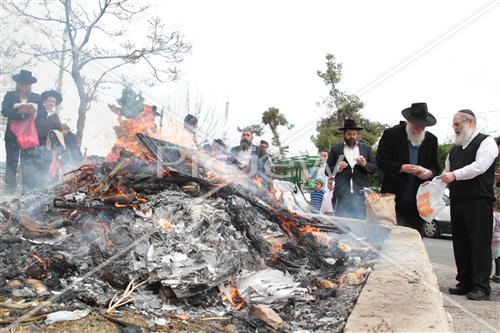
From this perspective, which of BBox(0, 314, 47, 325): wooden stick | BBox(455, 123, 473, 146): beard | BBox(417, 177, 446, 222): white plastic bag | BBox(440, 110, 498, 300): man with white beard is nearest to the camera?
BBox(0, 314, 47, 325): wooden stick

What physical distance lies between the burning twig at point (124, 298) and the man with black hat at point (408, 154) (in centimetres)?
320

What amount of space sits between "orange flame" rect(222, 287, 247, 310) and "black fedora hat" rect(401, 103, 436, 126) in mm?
3036

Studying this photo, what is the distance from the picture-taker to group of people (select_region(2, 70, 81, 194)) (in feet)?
21.9

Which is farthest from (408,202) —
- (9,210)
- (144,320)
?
(9,210)

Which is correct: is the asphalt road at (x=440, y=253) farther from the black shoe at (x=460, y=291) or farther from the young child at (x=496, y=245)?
the black shoe at (x=460, y=291)

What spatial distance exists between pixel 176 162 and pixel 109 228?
58.2 inches

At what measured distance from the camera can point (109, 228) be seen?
3855 mm

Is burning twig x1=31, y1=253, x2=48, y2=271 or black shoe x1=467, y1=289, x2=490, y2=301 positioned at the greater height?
burning twig x1=31, y1=253, x2=48, y2=271

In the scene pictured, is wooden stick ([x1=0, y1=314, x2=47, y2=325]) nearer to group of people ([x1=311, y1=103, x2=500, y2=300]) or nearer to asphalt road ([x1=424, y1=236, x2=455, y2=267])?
group of people ([x1=311, y1=103, x2=500, y2=300])

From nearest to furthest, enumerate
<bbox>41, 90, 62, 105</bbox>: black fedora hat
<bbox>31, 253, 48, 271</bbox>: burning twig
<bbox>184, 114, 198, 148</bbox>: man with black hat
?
<bbox>31, 253, 48, 271</bbox>: burning twig < <bbox>41, 90, 62, 105</bbox>: black fedora hat < <bbox>184, 114, 198, 148</bbox>: man with black hat

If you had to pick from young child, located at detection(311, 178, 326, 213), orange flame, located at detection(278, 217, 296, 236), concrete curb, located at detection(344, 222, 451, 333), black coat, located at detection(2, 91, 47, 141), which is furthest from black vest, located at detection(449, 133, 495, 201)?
black coat, located at detection(2, 91, 47, 141)

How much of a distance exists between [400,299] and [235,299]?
42.8 inches

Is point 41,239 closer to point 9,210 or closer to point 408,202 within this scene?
point 9,210

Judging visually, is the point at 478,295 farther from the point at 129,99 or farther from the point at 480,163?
the point at 129,99
